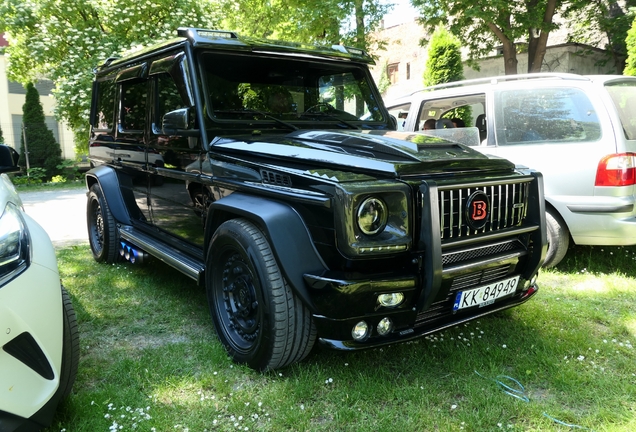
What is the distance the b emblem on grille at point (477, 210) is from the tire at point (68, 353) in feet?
6.85

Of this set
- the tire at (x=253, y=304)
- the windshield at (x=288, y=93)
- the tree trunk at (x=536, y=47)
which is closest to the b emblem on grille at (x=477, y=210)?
the tire at (x=253, y=304)

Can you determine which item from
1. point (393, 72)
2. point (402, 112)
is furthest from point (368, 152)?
point (393, 72)

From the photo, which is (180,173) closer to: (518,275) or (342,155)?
(342,155)

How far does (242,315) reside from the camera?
307cm

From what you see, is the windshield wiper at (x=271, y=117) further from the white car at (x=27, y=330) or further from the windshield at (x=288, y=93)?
the white car at (x=27, y=330)

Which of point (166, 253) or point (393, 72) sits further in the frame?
point (393, 72)

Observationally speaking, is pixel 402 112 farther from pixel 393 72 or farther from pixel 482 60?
pixel 393 72

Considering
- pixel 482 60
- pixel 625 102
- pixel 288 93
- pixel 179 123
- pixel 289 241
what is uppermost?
pixel 482 60

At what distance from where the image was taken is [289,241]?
101 inches

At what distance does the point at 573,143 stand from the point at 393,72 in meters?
23.7

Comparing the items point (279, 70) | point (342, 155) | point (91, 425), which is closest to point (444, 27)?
point (279, 70)

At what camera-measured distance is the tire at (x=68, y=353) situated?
7.57 ft

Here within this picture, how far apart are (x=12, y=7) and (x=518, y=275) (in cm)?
1349

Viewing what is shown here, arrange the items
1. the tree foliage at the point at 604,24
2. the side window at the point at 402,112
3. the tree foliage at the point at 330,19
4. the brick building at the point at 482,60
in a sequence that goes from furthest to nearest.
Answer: the brick building at the point at 482,60 < the tree foliage at the point at 604,24 < the tree foliage at the point at 330,19 < the side window at the point at 402,112
